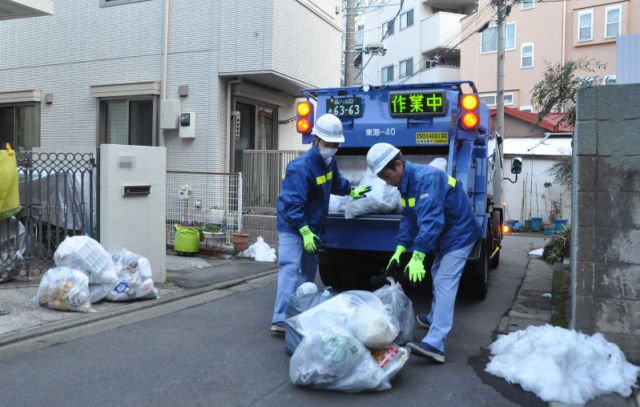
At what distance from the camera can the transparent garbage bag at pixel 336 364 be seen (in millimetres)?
3666

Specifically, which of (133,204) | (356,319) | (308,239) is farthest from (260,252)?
(356,319)

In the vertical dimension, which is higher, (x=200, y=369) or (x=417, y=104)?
(x=417, y=104)

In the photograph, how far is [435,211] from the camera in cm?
434

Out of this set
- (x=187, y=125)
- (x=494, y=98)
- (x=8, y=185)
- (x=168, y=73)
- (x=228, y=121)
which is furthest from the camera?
(x=494, y=98)

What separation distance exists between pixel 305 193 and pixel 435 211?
1.25 metres

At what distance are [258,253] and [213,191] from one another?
1.68 metres

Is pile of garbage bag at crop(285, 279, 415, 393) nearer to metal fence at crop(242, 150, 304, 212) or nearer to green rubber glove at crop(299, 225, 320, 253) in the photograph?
green rubber glove at crop(299, 225, 320, 253)

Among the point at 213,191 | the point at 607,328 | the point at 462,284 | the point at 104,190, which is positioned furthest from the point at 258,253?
the point at 607,328

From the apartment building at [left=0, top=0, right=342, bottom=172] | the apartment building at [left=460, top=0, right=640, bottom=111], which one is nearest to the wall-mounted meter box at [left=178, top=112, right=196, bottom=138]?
the apartment building at [left=0, top=0, right=342, bottom=172]

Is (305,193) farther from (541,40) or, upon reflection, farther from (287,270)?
(541,40)

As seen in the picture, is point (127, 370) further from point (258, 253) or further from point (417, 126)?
point (258, 253)

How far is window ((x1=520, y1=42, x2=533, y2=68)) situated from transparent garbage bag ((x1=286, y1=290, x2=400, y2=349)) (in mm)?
23727

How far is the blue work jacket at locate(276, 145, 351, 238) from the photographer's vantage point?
5.02 meters

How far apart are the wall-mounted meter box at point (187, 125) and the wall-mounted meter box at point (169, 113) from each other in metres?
0.12
